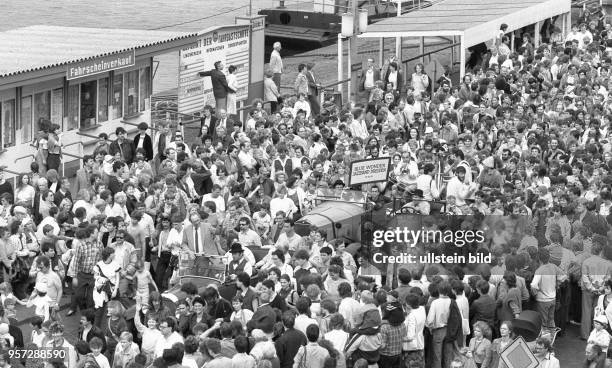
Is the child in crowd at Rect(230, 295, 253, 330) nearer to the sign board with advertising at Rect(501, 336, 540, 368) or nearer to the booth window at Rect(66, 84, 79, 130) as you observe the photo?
the sign board with advertising at Rect(501, 336, 540, 368)

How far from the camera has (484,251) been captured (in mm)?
21297

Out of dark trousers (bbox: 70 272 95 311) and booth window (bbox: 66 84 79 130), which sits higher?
booth window (bbox: 66 84 79 130)

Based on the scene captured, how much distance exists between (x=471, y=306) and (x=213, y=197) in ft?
17.1

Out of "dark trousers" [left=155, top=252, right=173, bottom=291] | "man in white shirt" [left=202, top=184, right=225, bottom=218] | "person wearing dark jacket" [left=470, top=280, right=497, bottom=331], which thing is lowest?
"dark trousers" [left=155, top=252, right=173, bottom=291]

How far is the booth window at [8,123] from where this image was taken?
28.1 metres

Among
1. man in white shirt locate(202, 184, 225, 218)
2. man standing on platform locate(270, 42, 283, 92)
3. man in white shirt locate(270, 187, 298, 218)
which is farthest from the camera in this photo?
man standing on platform locate(270, 42, 283, 92)

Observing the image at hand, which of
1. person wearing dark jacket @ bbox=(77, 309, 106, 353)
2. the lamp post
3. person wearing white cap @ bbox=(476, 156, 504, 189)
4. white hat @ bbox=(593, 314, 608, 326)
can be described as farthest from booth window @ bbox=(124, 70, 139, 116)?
white hat @ bbox=(593, 314, 608, 326)

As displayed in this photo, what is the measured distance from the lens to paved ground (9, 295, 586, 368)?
2138cm

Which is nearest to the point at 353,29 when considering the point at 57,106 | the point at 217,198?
the point at 57,106

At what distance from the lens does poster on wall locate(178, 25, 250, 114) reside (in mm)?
32812

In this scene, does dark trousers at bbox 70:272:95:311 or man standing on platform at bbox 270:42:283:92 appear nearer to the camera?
dark trousers at bbox 70:272:95:311

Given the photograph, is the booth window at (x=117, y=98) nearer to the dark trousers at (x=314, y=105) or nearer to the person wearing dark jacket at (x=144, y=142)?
the person wearing dark jacket at (x=144, y=142)

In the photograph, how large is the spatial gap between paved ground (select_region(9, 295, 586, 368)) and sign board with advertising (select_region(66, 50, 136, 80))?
7389 millimetres

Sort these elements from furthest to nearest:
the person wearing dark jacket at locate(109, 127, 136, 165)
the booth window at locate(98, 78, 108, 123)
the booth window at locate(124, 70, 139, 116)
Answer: the booth window at locate(124, 70, 139, 116) → the booth window at locate(98, 78, 108, 123) → the person wearing dark jacket at locate(109, 127, 136, 165)
